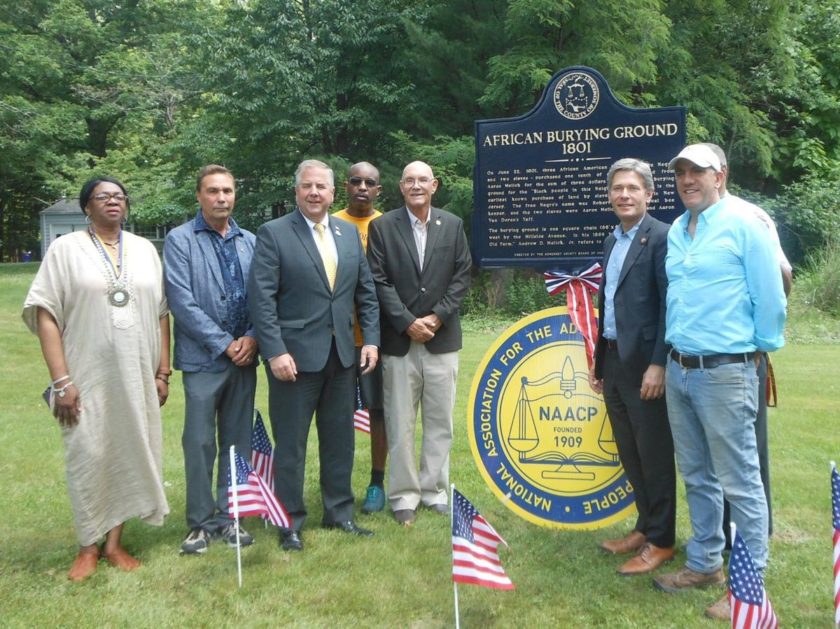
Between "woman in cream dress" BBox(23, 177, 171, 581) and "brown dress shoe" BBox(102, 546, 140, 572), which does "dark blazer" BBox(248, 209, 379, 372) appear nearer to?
"woman in cream dress" BBox(23, 177, 171, 581)

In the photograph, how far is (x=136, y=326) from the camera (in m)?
4.35

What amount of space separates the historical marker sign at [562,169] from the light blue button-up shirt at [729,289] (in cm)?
106

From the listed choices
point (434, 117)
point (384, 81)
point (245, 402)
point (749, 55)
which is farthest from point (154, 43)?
point (245, 402)

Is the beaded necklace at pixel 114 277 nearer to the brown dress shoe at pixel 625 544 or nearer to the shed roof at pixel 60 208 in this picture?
the brown dress shoe at pixel 625 544

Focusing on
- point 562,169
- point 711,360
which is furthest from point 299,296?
point 711,360

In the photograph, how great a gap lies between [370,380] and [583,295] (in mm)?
1489

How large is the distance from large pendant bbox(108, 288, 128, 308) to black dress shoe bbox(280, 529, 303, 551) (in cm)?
159

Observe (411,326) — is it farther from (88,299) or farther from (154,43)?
(154,43)

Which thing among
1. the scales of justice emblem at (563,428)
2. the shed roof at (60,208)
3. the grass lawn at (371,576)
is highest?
the shed roof at (60,208)

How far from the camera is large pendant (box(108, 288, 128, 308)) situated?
4.28m

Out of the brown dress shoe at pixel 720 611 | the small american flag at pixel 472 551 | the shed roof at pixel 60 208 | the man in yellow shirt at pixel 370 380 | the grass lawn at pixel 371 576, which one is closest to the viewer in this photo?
the small american flag at pixel 472 551

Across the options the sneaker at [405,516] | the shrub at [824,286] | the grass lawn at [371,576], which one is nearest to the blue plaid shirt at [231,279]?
the grass lawn at [371,576]

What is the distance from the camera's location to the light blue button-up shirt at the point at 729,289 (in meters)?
3.51

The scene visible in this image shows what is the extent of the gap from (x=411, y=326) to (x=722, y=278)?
6.50ft
